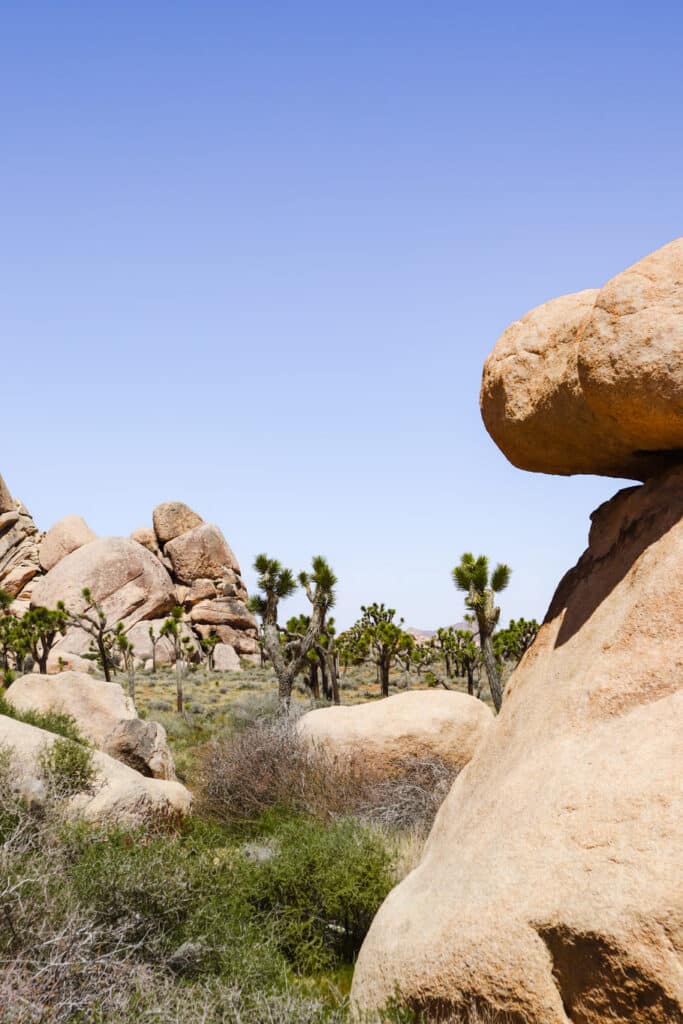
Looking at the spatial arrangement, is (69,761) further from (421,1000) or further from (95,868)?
(421,1000)

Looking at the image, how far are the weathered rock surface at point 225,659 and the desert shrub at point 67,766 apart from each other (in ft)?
128

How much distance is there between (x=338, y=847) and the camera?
8445 millimetres

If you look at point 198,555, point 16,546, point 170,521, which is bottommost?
point 198,555

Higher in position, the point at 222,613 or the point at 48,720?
the point at 222,613

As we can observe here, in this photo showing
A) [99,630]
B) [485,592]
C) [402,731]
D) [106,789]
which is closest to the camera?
[106,789]

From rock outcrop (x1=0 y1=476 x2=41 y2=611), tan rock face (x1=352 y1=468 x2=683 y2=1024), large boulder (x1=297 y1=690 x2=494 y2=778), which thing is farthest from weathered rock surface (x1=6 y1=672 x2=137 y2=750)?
rock outcrop (x1=0 y1=476 x2=41 y2=611)

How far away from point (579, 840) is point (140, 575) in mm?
50460

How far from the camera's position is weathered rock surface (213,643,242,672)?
1973 inches

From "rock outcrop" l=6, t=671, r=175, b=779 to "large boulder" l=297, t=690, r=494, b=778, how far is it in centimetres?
251

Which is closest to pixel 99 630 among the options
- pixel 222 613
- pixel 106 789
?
pixel 106 789

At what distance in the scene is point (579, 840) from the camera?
14.3 feet

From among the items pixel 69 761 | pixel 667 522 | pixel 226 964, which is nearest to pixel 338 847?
pixel 226 964

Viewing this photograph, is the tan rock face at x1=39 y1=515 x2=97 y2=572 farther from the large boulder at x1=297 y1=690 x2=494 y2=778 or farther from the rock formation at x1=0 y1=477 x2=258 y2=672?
the large boulder at x1=297 y1=690 x2=494 y2=778

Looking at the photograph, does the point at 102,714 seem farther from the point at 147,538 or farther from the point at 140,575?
the point at 147,538
